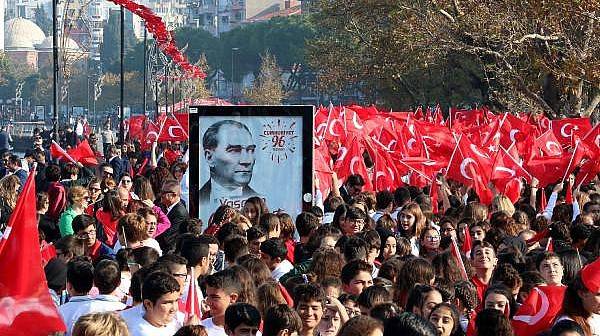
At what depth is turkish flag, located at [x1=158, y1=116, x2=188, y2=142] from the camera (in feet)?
92.4

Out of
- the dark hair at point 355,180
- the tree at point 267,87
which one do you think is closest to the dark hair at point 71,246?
the dark hair at point 355,180

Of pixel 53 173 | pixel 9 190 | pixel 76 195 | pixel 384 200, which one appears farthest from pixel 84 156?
pixel 76 195

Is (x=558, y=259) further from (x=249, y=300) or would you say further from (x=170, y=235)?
(x=170, y=235)

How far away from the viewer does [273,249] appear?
33.8 ft

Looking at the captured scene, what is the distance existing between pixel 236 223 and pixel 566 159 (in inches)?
318

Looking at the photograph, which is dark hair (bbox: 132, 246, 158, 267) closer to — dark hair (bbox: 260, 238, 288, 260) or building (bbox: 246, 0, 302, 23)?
dark hair (bbox: 260, 238, 288, 260)

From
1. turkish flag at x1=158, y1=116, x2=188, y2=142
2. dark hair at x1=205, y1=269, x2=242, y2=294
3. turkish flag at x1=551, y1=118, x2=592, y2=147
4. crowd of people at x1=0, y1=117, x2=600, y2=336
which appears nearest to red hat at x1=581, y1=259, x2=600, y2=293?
crowd of people at x1=0, y1=117, x2=600, y2=336

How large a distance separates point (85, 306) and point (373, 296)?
160 centimetres

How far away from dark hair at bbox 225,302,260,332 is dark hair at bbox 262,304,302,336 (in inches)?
2.3

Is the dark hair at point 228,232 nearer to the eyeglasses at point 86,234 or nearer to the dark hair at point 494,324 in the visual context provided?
the eyeglasses at point 86,234

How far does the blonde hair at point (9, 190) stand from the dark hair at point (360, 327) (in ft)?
Result: 23.9

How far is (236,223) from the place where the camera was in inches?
457

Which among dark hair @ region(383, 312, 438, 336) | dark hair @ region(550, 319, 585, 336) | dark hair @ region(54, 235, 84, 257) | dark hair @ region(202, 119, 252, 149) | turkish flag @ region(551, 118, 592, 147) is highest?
dark hair @ region(202, 119, 252, 149)

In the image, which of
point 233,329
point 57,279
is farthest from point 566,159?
point 233,329
